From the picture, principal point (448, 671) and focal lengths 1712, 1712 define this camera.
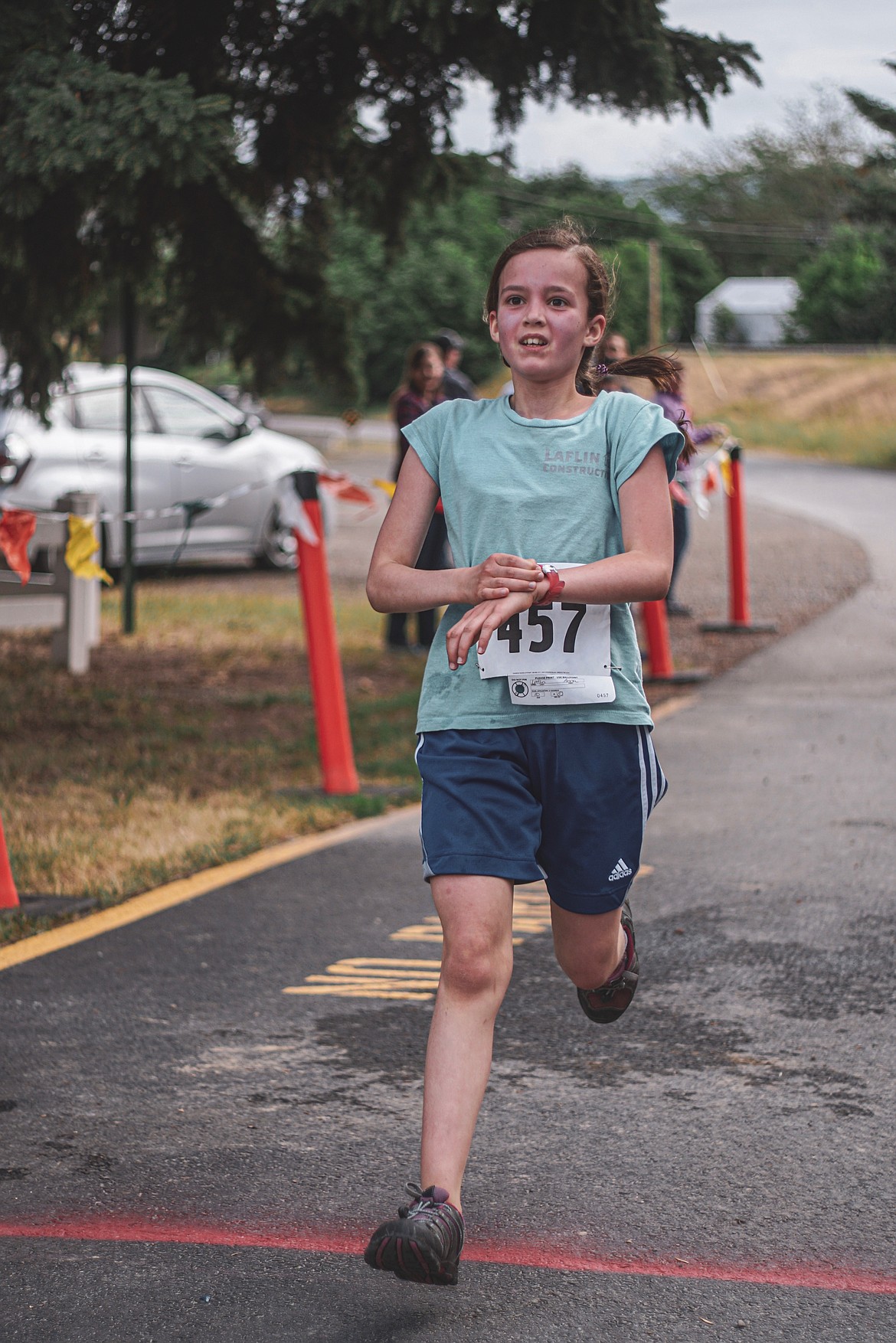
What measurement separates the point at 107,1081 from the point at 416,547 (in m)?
1.64

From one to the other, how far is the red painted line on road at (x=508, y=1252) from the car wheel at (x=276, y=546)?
12.6 metres

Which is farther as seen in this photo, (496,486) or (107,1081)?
(107,1081)

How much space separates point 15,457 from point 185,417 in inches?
90.8

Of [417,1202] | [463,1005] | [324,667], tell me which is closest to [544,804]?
[463,1005]

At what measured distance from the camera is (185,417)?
15.2m

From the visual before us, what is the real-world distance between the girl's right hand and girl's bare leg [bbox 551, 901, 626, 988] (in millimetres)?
760

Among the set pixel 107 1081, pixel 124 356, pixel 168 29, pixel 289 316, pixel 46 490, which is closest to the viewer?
pixel 107 1081

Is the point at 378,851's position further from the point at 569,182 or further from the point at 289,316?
the point at 569,182

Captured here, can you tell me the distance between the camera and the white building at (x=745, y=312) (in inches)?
3342

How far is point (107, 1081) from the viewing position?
4.13 meters

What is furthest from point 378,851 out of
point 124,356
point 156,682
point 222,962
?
point 124,356

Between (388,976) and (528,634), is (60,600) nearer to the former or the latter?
(388,976)

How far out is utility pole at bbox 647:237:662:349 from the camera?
2726 inches

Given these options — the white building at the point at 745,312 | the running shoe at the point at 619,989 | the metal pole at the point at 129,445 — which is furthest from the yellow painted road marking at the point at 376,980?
the white building at the point at 745,312
